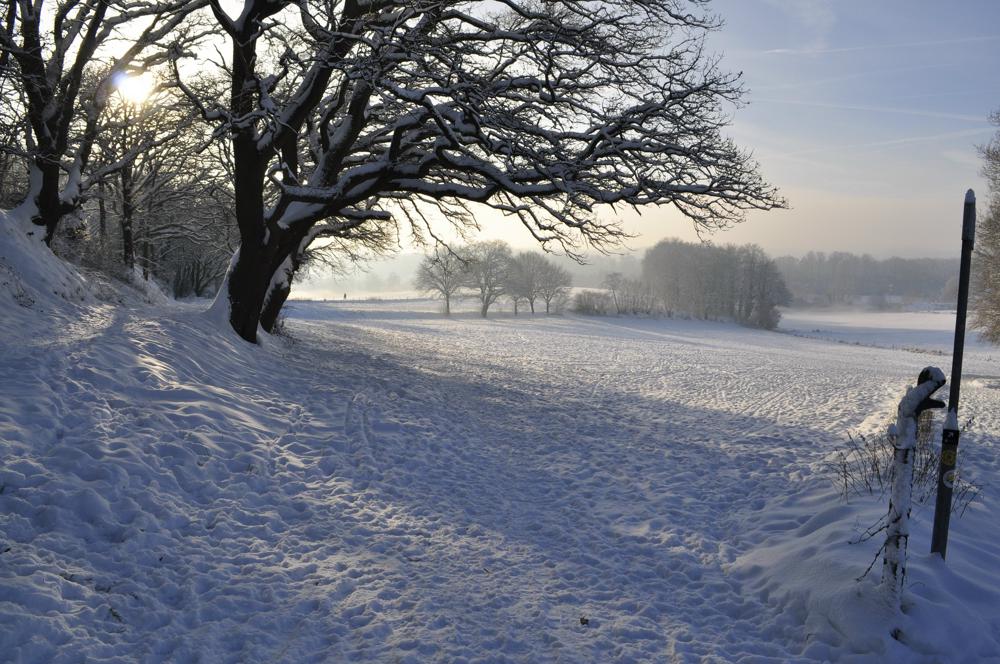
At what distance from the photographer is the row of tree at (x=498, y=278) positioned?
60.0 meters

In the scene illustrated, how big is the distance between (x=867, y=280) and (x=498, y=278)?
129435 mm

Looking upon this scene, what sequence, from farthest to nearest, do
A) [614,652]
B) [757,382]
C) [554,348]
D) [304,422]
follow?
1. [554,348]
2. [757,382]
3. [304,422]
4. [614,652]

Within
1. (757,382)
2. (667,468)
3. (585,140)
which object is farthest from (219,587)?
(757,382)

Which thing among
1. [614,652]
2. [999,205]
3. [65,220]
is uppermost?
[999,205]

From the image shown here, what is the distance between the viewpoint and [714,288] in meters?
84.4

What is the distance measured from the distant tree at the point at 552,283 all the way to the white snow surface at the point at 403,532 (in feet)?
192

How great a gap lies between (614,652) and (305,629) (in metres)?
2.05

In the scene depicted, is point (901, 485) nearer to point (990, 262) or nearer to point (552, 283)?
point (990, 262)

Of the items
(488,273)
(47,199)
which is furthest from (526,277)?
(47,199)

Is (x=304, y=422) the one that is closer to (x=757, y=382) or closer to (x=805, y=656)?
(x=805, y=656)

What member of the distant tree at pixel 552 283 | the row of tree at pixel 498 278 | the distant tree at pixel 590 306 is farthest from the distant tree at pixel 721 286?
the row of tree at pixel 498 278

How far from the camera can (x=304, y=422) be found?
8398mm

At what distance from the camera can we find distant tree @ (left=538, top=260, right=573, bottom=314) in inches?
2689

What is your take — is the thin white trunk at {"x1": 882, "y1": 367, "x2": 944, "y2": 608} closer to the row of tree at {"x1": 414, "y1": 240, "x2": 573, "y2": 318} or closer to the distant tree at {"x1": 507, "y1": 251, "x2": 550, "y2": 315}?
the row of tree at {"x1": 414, "y1": 240, "x2": 573, "y2": 318}
